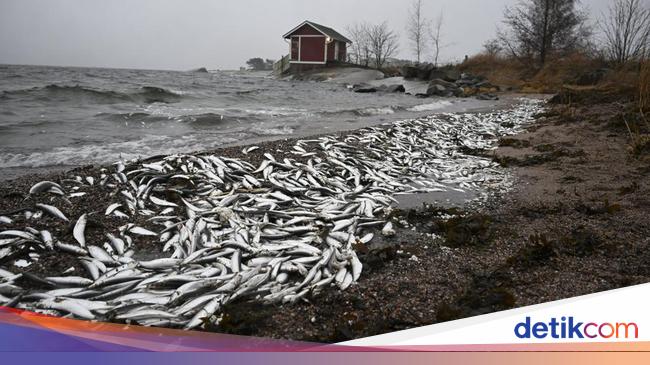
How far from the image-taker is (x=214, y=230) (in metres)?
4.04

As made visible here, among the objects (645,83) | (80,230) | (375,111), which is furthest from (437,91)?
(80,230)

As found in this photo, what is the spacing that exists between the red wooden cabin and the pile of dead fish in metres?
44.7

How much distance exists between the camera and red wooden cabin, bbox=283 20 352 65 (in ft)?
161

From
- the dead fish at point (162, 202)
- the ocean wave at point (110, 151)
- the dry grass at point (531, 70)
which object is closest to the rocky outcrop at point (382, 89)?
the dry grass at point (531, 70)

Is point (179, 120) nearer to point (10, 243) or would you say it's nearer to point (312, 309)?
point (10, 243)

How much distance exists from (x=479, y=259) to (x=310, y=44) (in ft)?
162

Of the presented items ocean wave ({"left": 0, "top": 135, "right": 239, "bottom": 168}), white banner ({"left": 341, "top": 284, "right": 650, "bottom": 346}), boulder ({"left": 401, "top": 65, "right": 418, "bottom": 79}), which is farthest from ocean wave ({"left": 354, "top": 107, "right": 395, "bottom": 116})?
boulder ({"left": 401, "top": 65, "right": 418, "bottom": 79})

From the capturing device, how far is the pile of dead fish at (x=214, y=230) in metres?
2.87

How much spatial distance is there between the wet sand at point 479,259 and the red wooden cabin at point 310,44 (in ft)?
152

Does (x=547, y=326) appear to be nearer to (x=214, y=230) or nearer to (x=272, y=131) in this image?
(x=214, y=230)

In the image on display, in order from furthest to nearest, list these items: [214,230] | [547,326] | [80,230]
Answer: [214,230] < [80,230] < [547,326]

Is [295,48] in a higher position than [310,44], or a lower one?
lower

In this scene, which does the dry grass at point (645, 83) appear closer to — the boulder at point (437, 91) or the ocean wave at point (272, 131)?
the ocean wave at point (272, 131)

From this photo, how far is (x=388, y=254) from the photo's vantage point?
3.54 m
